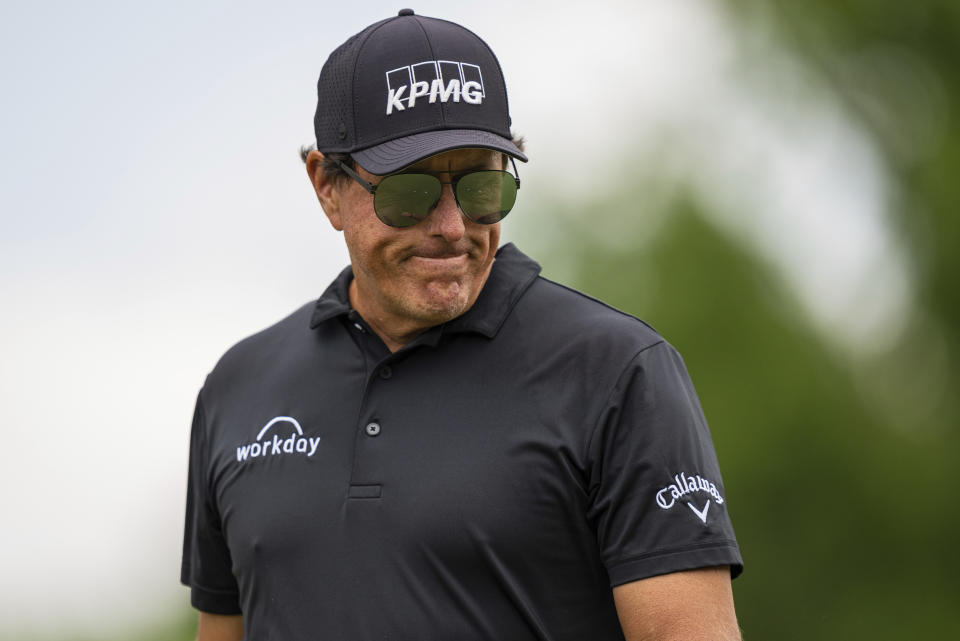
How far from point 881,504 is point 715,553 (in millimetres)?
10806

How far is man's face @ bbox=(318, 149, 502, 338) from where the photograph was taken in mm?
2643

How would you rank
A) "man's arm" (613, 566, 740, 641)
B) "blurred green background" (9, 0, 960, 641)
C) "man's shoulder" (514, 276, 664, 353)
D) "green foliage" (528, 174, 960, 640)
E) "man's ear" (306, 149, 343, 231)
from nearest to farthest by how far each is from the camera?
"man's arm" (613, 566, 740, 641) < "man's shoulder" (514, 276, 664, 353) < "man's ear" (306, 149, 343, 231) < "green foliage" (528, 174, 960, 640) < "blurred green background" (9, 0, 960, 641)

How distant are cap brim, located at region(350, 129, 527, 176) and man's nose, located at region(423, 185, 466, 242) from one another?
93 mm

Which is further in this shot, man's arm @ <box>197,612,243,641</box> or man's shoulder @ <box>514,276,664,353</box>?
man's arm @ <box>197,612,243,641</box>

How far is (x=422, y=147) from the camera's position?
2.63m

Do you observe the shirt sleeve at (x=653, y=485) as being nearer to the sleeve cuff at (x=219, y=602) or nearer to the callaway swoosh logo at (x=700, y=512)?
the callaway swoosh logo at (x=700, y=512)

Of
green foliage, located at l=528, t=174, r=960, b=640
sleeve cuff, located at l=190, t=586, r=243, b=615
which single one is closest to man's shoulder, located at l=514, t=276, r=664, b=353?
sleeve cuff, located at l=190, t=586, r=243, b=615

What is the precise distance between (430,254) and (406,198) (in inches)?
5.1

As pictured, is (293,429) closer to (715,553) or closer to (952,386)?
(715,553)

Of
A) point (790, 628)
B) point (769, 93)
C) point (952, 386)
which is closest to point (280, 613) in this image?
point (790, 628)

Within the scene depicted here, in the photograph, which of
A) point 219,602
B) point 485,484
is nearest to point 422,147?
point 485,484

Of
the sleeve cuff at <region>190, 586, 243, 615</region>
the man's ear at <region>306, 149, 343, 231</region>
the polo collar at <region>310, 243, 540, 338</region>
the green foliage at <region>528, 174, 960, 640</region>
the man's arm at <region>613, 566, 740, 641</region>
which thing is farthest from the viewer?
the green foliage at <region>528, 174, 960, 640</region>

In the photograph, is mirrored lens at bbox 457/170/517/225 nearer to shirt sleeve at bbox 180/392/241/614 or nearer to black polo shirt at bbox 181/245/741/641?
black polo shirt at bbox 181/245/741/641

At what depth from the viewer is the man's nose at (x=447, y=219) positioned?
262 cm
